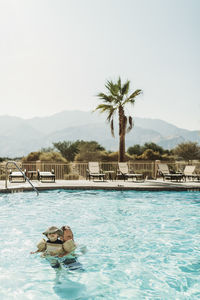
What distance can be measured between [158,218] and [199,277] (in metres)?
4.20

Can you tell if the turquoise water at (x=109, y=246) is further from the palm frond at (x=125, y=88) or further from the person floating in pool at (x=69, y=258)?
the palm frond at (x=125, y=88)

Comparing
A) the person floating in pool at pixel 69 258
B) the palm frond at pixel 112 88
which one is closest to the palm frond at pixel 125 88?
the palm frond at pixel 112 88

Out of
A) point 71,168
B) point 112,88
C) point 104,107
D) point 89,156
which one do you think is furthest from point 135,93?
point 89,156

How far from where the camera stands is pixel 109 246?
6.92m

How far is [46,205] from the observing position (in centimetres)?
1116

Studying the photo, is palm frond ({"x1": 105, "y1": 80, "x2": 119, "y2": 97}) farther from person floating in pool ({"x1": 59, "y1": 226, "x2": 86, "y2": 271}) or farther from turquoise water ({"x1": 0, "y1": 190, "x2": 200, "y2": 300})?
person floating in pool ({"x1": 59, "y1": 226, "x2": 86, "y2": 271})

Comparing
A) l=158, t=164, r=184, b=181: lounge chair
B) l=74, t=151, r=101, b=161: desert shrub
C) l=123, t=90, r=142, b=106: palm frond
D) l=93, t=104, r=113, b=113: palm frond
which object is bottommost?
l=158, t=164, r=184, b=181: lounge chair

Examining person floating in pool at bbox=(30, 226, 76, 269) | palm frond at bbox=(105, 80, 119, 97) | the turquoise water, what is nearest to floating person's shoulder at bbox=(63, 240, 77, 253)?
person floating in pool at bbox=(30, 226, 76, 269)

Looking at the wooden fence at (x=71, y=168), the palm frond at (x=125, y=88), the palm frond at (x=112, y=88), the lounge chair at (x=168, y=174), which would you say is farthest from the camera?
the palm frond at (x=125, y=88)

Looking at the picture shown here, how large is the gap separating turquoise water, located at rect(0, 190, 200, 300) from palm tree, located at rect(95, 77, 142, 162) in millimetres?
8236

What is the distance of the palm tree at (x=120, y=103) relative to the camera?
20422mm

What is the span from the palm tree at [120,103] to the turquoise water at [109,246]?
8.24m

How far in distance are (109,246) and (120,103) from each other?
47.4 feet

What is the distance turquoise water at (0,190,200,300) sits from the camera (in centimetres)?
486
